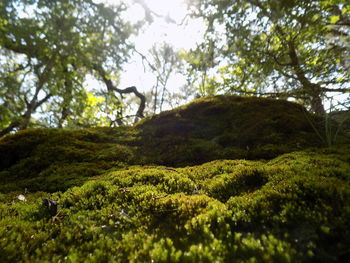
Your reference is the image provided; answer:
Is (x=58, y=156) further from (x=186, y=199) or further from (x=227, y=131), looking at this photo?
(x=227, y=131)

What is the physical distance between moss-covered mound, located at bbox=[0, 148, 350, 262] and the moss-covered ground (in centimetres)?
1

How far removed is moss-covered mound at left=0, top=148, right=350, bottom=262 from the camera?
186cm

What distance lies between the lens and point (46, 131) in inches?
261

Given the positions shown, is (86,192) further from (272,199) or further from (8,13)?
(8,13)

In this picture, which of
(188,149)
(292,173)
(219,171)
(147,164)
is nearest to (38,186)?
(147,164)

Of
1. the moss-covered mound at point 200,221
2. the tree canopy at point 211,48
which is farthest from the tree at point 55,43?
the moss-covered mound at point 200,221

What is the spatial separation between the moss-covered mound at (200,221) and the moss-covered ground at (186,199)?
0.04 ft

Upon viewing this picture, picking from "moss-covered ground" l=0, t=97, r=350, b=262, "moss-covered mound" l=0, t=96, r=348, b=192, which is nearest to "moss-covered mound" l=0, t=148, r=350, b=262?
"moss-covered ground" l=0, t=97, r=350, b=262

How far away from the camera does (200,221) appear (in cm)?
236

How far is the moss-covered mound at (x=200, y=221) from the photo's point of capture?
186 cm

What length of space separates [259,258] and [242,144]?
3967 mm

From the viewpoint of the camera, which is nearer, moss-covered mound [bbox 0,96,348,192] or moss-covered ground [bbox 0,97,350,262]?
moss-covered ground [bbox 0,97,350,262]

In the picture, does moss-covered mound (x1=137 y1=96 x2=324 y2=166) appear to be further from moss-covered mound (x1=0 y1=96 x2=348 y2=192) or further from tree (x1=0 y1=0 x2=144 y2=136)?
tree (x1=0 y1=0 x2=144 y2=136)

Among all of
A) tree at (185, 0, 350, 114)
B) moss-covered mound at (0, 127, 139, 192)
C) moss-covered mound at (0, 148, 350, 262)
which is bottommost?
moss-covered mound at (0, 148, 350, 262)
